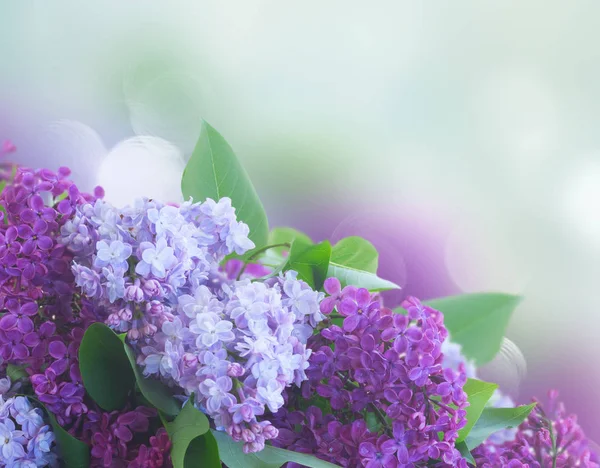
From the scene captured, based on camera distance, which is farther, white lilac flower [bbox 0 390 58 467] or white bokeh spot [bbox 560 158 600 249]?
white bokeh spot [bbox 560 158 600 249]

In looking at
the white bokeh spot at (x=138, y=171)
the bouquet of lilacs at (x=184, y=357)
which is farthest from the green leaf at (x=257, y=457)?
the white bokeh spot at (x=138, y=171)

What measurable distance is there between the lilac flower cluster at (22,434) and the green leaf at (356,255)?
0.19 m

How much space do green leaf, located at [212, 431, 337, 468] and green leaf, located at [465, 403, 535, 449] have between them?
11 cm

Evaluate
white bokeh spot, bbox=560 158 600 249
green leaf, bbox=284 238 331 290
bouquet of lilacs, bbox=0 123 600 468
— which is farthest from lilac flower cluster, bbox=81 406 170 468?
white bokeh spot, bbox=560 158 600 249

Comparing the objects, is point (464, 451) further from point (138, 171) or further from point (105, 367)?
point (138, 171)

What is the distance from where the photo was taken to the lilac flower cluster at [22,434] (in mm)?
288

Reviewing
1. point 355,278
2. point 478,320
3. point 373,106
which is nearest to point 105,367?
point 355,278

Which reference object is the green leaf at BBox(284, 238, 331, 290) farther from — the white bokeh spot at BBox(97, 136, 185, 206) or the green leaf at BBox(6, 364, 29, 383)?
the white bokeh spot at BBox(97, 136, 185, 206)

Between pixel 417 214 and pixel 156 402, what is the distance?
1385mm

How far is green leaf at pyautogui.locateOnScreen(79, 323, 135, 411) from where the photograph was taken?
0.29 metres

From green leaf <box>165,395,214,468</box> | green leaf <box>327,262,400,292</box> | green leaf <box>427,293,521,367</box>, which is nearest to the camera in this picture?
green leaf <box>165,395,214,468</box>

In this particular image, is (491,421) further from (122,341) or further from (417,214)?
(417,214)

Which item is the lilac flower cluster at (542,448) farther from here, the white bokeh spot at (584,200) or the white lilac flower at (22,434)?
the white bokeh spot at (584,200)

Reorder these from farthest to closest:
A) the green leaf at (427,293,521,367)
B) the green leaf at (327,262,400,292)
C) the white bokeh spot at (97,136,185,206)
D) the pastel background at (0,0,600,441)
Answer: the pastel background at (0,0,600,441), the white bokeh spot at (97,136,185,206), the green leaf at (427,293,521,367), the green leaf at (327,262,400,292)
